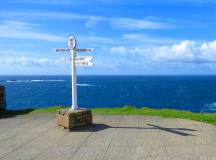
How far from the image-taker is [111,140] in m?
15.1

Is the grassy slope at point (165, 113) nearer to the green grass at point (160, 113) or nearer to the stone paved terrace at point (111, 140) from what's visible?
the green grass at point (160, 113)

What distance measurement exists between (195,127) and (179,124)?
3.40ft

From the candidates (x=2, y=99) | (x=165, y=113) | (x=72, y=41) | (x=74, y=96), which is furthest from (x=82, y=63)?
(x=2, y=99)

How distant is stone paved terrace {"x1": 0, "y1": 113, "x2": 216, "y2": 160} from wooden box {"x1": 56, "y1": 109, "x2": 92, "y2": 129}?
30 cm

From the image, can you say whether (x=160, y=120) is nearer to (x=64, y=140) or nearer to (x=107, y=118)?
(x=107, y=118)

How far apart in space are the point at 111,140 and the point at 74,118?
305 cm

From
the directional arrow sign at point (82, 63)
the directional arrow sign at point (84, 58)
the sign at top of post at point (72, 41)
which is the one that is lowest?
the directional arrow sign at point (82, 63)

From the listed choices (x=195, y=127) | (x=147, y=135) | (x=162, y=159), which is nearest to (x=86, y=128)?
(x=147, y=135)

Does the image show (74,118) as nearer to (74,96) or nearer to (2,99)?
(74,96)

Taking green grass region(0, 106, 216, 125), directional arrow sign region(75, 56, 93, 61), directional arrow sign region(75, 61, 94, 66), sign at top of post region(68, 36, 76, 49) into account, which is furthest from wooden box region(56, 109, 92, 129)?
green grass region(0, 106, 216, 125)

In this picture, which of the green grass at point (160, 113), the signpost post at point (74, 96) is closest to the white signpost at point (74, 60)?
the signpost post at point (74, 96)

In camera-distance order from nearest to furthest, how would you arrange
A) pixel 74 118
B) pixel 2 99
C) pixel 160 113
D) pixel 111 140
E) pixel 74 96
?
1. pixel 111 140
2. pixel 74 118
3. pixel 74 96
4. pixel 160 113
5. pixel 2 99

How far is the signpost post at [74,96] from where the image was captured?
17641 millimetres

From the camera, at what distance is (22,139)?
1568 cm
